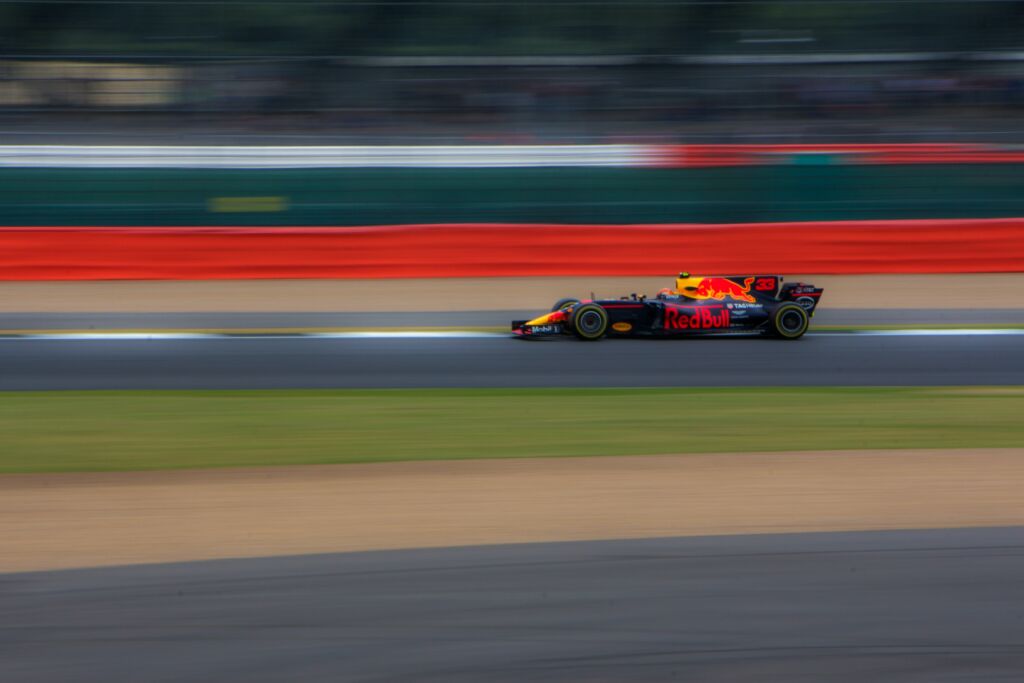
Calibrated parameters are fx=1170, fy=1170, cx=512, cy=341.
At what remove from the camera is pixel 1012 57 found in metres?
19.9

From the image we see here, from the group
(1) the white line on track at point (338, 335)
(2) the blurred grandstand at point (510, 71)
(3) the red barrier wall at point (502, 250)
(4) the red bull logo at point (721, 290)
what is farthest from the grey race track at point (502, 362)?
(2) the blurred grandstand at point (510, 71)

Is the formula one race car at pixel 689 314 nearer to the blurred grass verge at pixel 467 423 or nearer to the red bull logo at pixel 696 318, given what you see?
the red bull logo at pixel 696 318

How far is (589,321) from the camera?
11375mm

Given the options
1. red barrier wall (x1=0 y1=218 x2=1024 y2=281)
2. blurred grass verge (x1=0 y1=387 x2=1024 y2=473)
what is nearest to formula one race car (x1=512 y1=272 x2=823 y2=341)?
blurred grass verge (x1=0 y1=387 x2=1024 y2=473)

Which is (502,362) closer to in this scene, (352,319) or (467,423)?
(467,423)

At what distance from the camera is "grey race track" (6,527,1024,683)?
3.67 meters

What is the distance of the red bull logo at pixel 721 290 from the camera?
1158 cm

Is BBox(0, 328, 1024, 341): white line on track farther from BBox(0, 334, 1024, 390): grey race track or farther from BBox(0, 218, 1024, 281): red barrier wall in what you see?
BBox(0, 218, 1024, 281): red barrier wall

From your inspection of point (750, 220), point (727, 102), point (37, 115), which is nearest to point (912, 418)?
point (750, 220)

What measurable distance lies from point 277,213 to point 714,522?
1141 cm

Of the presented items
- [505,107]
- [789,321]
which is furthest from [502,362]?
[505,107]

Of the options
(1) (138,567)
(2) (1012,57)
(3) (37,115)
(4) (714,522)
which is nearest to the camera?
(1) (138,567)

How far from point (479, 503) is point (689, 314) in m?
6.11

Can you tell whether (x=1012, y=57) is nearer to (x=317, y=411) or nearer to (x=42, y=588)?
(x=317, y=411)
